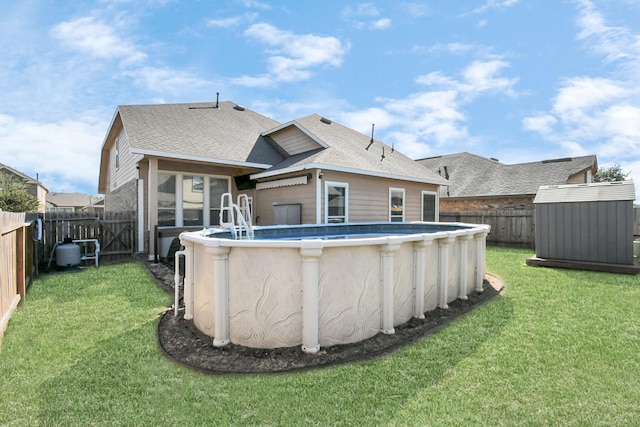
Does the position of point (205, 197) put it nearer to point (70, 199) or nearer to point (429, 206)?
point (429, 206)

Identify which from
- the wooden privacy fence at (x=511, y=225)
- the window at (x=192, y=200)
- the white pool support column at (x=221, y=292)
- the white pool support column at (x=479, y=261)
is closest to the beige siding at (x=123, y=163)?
the window at (x=192, y=200)

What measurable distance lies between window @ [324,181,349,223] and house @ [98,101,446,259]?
0.03 m

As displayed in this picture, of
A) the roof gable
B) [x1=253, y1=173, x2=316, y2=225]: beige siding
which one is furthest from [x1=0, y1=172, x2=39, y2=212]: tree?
the roof gable

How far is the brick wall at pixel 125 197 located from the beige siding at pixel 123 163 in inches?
7.4

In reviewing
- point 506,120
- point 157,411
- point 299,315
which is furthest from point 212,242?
point 506,120

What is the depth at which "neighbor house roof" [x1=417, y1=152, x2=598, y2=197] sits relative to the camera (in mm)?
15727

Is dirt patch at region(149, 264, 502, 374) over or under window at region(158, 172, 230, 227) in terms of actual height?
under

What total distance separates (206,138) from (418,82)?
8.09m

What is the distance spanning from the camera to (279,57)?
33.8 feet

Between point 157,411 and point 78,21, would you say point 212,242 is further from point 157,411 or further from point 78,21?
point 78,21

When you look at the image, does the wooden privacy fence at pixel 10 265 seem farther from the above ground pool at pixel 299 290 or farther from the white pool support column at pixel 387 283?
the white pool support column at pixel 387 283

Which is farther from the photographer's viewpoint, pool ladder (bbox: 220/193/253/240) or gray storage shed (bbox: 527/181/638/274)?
gray storage shed (bbox: 527/181/638/274)

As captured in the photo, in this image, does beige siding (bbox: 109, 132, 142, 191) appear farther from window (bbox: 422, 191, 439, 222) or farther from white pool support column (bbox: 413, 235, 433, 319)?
window (bbox: 422, 191, 439, 222)

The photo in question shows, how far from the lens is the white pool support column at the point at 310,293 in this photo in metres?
2.98
